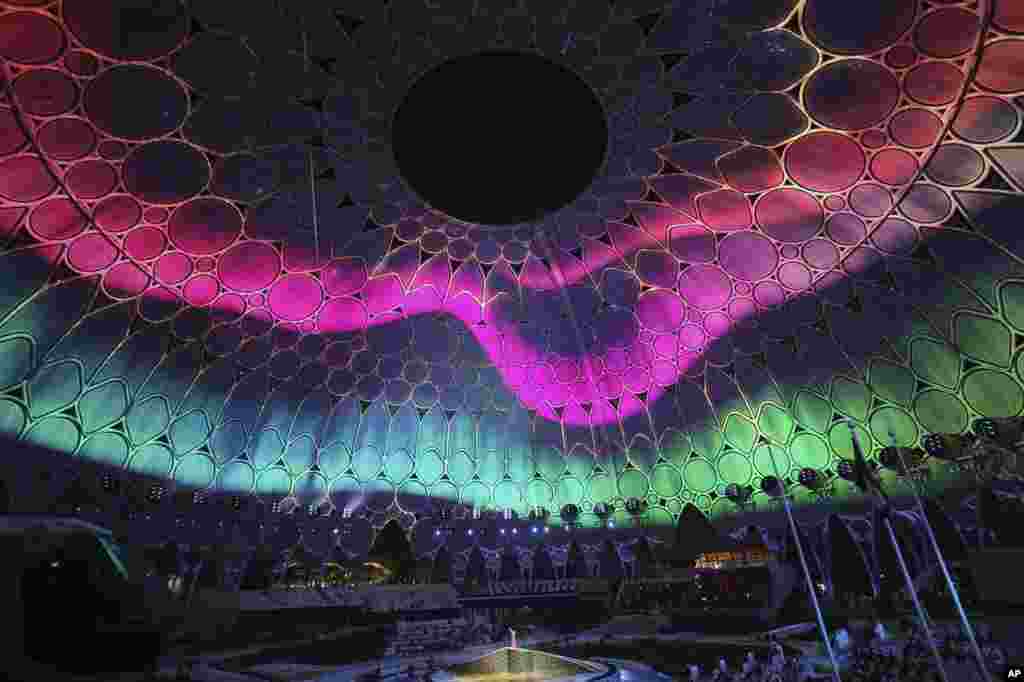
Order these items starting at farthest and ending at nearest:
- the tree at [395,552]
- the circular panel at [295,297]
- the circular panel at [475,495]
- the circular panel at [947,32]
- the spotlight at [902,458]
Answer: the circular panel at [475,495]
the tree at [395,552]
the circular panel at [295,297]
the spotlight at [902,458]
the circular panel at [947,32]

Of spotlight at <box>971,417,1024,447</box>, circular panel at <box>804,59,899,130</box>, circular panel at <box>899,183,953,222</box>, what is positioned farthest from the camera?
spotlight at <box>971,417,1024,447</box>

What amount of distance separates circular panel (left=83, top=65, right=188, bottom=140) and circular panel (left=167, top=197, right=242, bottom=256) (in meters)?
2.85

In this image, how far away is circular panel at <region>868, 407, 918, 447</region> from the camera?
2158 cm

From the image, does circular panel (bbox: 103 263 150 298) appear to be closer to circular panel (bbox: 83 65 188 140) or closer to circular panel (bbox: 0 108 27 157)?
circular panel (bbox: 0 108 27 157)

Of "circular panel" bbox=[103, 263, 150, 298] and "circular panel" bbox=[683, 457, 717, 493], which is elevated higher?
"circular panel" bbox=[103, 263, 150, 298]

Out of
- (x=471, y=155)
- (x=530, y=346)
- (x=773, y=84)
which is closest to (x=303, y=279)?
(x=471, y=155)

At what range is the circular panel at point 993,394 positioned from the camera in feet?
62.6

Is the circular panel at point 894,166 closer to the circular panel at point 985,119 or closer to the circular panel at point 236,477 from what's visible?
the circular panel at point 985,119

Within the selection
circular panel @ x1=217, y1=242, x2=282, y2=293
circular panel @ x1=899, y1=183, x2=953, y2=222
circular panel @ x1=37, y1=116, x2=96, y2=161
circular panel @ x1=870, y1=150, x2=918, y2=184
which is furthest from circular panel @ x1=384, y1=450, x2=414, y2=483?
circular panel @ x1=899, y1=183, x2=953, y2=222

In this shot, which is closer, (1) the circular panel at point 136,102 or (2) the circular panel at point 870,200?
(1) the circular panel at point 136,102

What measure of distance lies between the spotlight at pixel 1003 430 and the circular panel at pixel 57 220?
29735mm

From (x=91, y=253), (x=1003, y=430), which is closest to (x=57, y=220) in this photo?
(x=91, y=253)

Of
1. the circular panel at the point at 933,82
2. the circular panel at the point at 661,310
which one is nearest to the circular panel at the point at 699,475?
the circular panel at the point at 661,310

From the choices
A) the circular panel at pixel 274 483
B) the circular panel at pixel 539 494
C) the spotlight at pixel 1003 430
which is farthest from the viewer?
the circular panel at pixel 539 494
